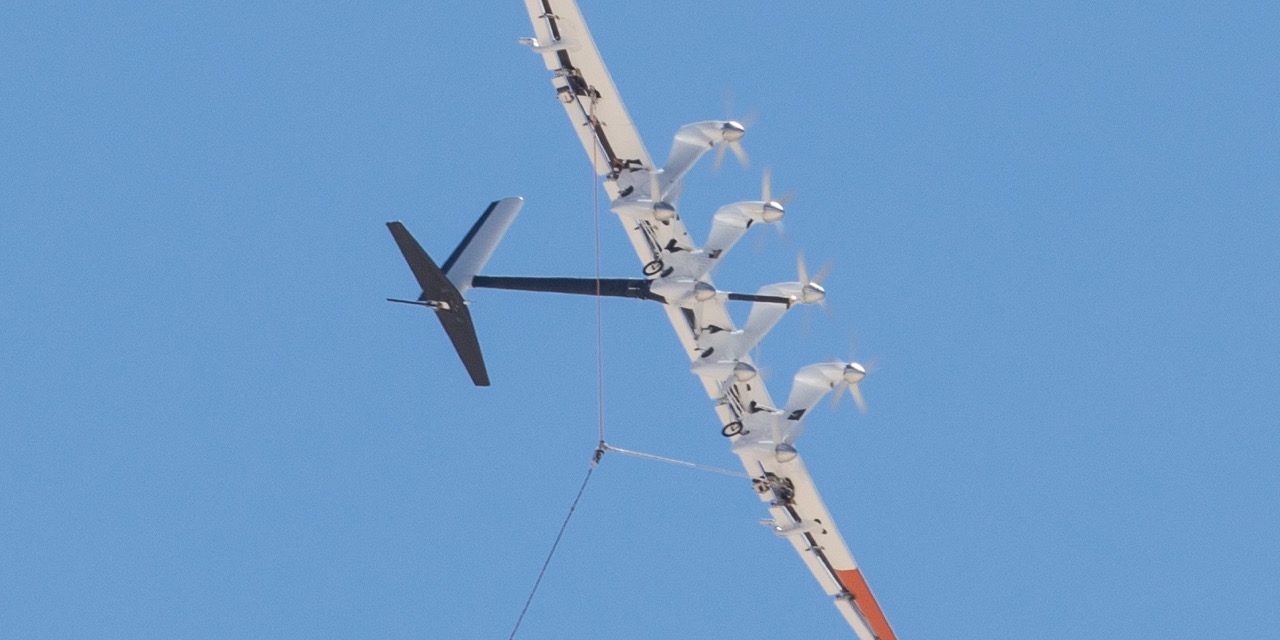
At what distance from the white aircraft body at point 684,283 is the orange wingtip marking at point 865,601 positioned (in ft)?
3.14

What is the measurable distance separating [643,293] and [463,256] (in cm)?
646

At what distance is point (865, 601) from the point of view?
192ft

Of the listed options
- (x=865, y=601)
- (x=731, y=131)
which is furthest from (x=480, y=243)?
(x=865, y=601)

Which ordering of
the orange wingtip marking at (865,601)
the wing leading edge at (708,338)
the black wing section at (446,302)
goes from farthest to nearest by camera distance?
the orange wingtip marking at (865,601) → the black wing section at (446,302) → the wing leading edge at (708,338)

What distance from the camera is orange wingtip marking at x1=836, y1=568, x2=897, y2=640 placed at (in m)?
58.0

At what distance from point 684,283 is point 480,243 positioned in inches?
306

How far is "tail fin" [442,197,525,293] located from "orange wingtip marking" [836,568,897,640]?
1159 cm

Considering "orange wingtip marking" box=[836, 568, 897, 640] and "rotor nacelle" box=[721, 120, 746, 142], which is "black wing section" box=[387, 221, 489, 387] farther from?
"orange wingtip marking" box=[836, 568, 897, 640]

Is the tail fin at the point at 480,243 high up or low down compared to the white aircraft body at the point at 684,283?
up

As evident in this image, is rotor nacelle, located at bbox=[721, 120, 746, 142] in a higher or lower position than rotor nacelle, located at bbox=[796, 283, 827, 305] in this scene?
higher

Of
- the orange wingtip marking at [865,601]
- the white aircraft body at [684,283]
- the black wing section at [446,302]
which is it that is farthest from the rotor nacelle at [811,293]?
the orange wingtip marking at [865,601]

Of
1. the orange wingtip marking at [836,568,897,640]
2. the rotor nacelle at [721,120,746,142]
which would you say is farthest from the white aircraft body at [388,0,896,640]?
the orange wingtip marking at [836,568,897,640]

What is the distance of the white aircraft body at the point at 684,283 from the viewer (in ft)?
163

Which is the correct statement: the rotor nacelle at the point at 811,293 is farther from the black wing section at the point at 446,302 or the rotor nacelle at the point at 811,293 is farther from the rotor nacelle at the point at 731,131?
the black wing section at the point at 446,302
